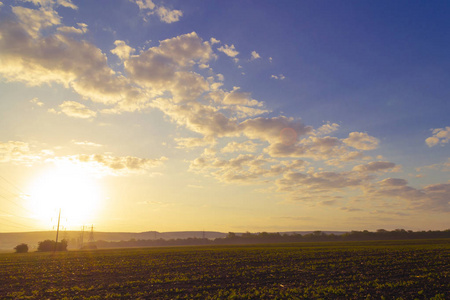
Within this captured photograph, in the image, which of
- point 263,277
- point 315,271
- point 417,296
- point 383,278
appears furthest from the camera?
point 315,271

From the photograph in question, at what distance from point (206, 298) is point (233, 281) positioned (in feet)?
22.1

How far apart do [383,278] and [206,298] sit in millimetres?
15811

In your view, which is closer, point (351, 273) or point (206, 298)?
point (206, 298)

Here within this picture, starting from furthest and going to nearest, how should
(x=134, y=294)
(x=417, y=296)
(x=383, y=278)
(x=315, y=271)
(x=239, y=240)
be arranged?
(x=239, y=240) < (x=315, y=271) < (x=383, y=278) < (x=134, y=294) < (x=417, y=296)

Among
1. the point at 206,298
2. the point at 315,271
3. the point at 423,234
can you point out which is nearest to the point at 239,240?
the point at 423,234

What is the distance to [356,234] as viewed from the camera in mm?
146000

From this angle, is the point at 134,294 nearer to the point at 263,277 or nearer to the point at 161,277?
the point at 161,277

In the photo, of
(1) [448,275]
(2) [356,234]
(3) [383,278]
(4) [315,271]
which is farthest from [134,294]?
(2) [356,234]

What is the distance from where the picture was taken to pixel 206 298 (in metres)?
19.2

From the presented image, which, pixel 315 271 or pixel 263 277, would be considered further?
pixel 315 271

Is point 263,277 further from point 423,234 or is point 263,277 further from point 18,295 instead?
point 423,234

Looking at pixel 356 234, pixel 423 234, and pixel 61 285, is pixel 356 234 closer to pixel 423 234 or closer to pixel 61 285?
pixel 423 234

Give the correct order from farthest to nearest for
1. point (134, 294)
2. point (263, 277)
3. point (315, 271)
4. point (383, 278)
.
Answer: point (315, 271) → point (263, 277) → point (383, 278) → point (134, 294)

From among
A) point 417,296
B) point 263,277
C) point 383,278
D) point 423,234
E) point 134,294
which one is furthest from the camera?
point 423,234
